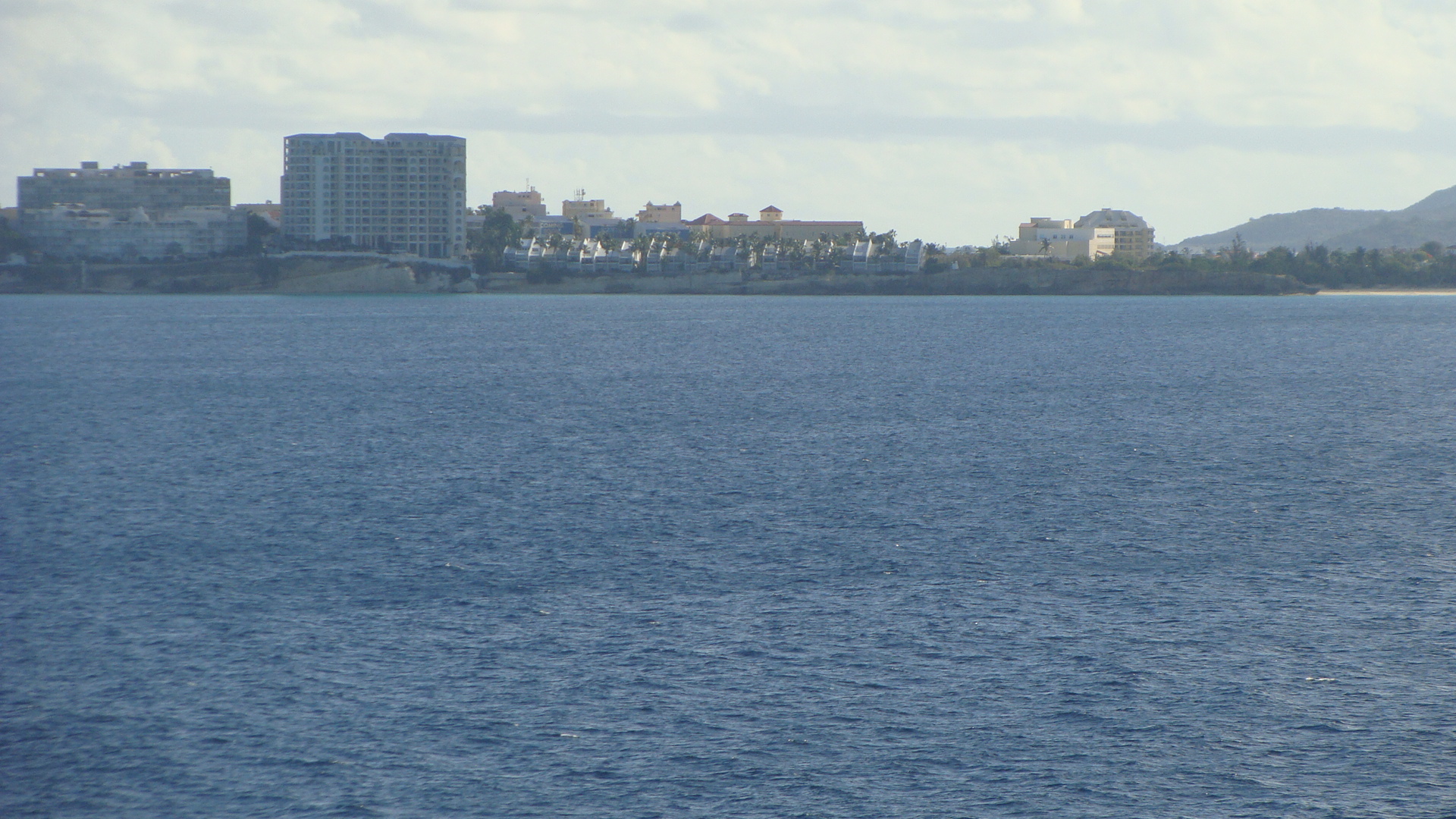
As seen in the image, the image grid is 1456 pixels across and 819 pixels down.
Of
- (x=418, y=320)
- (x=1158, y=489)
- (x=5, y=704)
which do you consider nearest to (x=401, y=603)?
(x=5, y=704)

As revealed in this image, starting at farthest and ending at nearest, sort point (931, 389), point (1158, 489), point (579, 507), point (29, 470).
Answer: point (931, 389) → point (29, 470) → point (1158, 489) → point (579, 507)

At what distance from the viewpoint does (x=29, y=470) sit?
193 feet

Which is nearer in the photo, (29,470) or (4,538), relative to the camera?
(4,538)

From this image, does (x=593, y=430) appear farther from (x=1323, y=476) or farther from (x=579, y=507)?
(x=1323, y=476)

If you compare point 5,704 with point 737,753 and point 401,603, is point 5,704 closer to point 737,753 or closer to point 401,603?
point 401,603

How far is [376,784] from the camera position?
24.5 m

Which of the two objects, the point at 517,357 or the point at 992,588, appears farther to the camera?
the point at 517,357

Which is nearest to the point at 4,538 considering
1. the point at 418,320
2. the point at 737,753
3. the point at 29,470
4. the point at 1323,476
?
the point at 29,470

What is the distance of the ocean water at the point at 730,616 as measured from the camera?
24.8 meters

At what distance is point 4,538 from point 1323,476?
48.5 metres

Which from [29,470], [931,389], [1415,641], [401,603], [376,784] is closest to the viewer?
[376,784]

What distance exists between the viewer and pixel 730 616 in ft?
112

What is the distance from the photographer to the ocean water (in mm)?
24828

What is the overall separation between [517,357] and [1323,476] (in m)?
80.6
